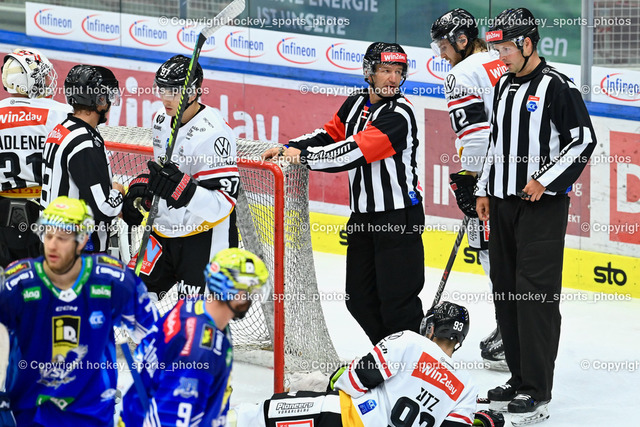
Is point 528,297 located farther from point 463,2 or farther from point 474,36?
point 463,2

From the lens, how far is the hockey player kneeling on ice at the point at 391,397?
4.27 m

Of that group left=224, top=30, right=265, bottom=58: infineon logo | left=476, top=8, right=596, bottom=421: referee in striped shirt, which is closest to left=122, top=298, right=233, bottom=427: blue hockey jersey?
left=476, top=8, right=596, bottom=421: referee in striped shirt

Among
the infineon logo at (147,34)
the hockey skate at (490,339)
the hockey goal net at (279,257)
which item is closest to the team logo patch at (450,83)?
the hockey goal net at (279,257)

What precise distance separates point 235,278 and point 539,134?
2.10m

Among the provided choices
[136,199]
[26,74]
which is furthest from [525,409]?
[26,74]

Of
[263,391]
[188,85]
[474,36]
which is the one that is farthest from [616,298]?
[188,85]

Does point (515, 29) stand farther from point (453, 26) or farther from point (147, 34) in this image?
point (147, 34)

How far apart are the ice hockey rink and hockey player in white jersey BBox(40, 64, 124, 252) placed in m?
1.24

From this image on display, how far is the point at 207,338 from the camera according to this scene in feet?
11.1

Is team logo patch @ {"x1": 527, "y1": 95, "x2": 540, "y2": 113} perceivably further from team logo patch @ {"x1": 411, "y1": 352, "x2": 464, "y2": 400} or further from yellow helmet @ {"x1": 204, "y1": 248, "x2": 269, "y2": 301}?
yellow helmet @ {"x1": 204, "y1": 248, "x2": 269, "y2": 301}

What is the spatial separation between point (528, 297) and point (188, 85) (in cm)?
169

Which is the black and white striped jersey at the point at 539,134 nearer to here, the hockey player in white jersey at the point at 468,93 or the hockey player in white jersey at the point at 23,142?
the hockey player in white jersey at the point at 468,93

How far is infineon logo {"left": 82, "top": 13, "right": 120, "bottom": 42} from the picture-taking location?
911 cm

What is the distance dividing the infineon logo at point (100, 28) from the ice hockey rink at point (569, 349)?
8.86 feet
